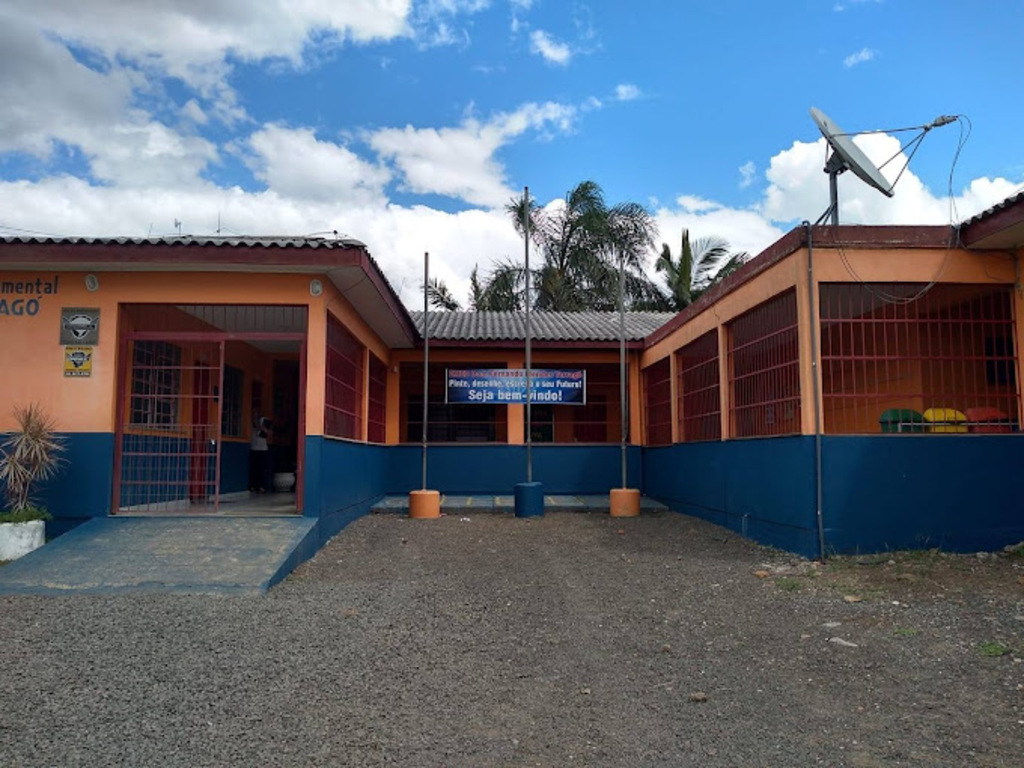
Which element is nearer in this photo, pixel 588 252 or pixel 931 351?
pixel 931 351

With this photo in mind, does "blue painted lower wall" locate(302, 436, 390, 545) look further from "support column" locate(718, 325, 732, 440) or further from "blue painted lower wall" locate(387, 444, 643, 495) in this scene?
"support column" locate(718, 325, 732, 440)

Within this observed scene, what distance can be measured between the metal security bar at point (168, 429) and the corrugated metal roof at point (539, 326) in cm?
437

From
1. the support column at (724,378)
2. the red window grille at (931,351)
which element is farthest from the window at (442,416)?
the red window grille at (931,351)

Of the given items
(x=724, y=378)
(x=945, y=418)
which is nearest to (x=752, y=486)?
(x=724, y=378)

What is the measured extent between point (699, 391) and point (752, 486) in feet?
8.08

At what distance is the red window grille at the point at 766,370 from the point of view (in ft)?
27.4

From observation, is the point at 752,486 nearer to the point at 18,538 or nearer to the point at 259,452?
the point at 18,538

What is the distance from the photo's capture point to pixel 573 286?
24797mm

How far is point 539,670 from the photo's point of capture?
4.90 m

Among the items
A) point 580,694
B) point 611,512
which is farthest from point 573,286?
point 580,694

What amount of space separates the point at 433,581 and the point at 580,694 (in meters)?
3.04

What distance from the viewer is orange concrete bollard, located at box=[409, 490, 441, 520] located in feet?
38.0

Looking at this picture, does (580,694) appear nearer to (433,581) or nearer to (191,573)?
(433,581)

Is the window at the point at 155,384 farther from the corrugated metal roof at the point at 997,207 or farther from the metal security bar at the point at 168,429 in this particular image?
the corrugated metal roof at the point at 997,207
